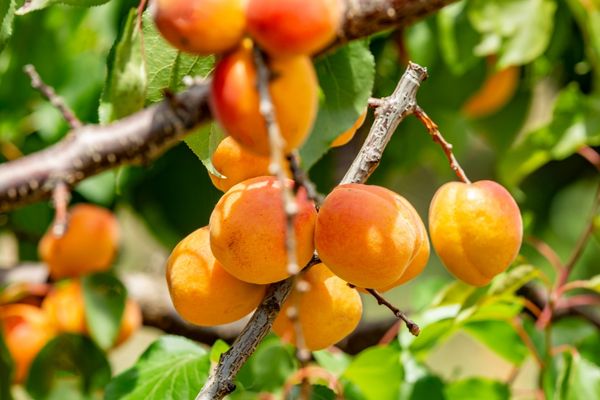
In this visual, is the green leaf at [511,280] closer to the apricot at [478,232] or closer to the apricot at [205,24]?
the apricot at [478,232]

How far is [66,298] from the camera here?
3.86ft

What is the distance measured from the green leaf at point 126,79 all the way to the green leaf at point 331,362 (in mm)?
437

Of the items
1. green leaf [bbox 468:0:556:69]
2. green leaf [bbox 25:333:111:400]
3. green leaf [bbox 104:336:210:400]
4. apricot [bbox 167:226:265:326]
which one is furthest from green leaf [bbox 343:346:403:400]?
green leaf [bbox 468:0:556:69]

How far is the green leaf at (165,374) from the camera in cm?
71

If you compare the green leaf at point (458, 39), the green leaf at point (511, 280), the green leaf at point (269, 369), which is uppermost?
the green leaf at point (458, 39)

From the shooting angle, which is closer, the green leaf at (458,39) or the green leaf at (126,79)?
the green leaf at (126,79)

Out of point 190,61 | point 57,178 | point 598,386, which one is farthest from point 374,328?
point 57,178

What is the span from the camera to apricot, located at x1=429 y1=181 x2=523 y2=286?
2.02 ft

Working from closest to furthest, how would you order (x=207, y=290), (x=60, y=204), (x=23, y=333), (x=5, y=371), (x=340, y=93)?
1. (x=60, y=204)
2. (x=340, y=93)
3. (x=207, y=290)
4. (x=5, y=371)
5. (x=23, y=333)

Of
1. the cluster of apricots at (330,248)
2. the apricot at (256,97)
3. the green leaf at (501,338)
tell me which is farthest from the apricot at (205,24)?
the green leaf at (501,338)

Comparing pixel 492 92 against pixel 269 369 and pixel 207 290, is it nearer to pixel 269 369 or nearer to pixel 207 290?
pixel 269 369

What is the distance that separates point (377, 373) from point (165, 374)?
0.21m

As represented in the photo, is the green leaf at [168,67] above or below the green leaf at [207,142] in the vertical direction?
above

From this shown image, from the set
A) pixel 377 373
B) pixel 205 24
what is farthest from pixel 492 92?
pixel 205 24
